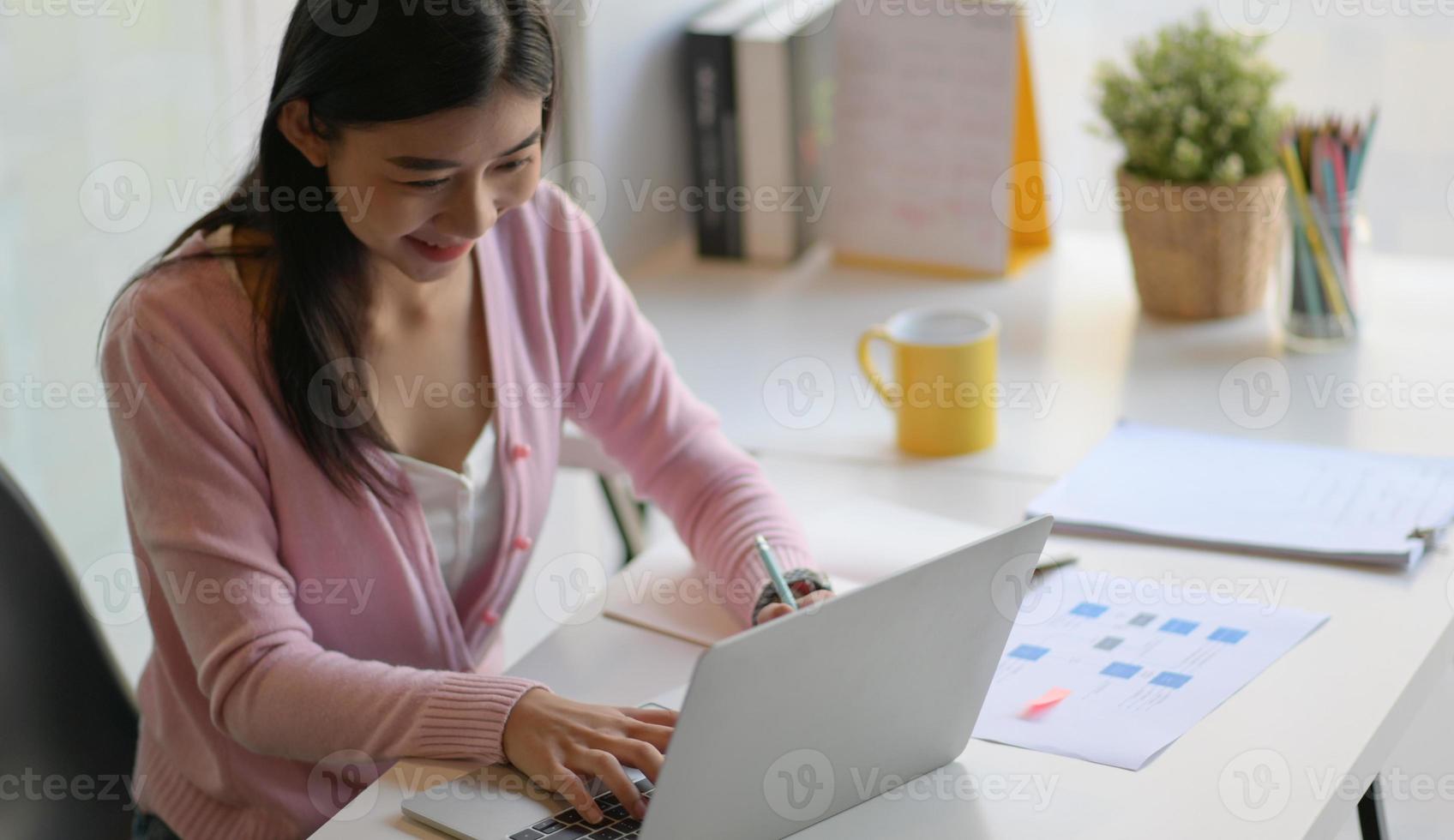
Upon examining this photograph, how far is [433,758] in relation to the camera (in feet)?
3.31

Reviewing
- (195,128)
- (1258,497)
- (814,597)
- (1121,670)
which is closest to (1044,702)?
(1121,670)

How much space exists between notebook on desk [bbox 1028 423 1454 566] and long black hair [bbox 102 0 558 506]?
586mm

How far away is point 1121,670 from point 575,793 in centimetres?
41

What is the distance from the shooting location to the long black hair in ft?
3.33

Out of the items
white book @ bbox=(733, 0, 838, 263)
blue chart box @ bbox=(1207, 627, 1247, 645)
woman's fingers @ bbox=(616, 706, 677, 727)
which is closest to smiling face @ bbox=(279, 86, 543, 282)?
woman's fingers @ bbox=(616, 706, 677, 727)

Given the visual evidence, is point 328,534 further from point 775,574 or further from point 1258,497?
point 1258,497

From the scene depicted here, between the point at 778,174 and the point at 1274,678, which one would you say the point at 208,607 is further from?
the point at 778,174

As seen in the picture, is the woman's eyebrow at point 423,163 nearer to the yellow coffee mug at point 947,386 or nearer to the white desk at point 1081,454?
the white desk at point 1081,454

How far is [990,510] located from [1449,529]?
0.38m

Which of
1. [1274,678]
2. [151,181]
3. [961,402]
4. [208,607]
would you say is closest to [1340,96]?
[961,402]

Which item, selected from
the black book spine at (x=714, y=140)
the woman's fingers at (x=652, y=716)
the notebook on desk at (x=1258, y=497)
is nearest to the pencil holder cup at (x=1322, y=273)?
the notebook on desk at (x=1258, y=497)

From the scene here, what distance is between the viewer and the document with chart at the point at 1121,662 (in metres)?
1.03

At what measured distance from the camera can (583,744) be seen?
977 millimetres

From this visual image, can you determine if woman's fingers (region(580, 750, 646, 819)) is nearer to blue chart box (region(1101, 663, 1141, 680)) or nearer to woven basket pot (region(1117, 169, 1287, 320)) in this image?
blue chart box (region(1101, 663, 1141, 680))
